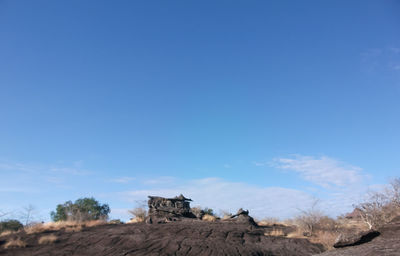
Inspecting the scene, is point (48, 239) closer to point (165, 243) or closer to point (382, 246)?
point (165, 243)

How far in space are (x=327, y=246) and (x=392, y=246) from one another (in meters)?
8.89

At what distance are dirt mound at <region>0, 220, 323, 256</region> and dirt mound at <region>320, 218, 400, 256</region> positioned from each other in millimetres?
6076

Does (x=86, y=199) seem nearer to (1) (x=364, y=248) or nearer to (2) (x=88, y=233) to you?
(2) (x=88, y=233)

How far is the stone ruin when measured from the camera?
25969 mm

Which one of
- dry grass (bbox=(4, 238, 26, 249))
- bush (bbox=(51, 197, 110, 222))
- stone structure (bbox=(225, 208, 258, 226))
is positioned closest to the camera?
dry grass (bbox=(4, 238, 26, 249))

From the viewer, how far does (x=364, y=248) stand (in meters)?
9.94

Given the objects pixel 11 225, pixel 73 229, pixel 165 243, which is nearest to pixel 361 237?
pixel 165 243

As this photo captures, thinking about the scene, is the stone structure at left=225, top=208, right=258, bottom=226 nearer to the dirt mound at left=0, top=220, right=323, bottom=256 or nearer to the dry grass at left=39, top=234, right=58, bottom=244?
the dirt mound at left=0, top=220, right=323, bottom=256

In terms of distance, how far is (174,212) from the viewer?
28109mm

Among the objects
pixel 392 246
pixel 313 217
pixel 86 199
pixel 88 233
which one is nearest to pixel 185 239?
pixel 88 233

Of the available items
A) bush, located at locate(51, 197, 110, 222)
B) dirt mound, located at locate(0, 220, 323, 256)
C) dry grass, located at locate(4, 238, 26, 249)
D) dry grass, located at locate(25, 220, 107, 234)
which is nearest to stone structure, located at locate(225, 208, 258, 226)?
dirt mound, located at locate(0, 220, 323, 256)

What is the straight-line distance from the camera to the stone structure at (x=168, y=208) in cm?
2720

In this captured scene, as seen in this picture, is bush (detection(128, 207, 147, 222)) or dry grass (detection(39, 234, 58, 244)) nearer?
dry grass (detection(39, 234, 58, 244))

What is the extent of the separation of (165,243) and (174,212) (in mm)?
11808
